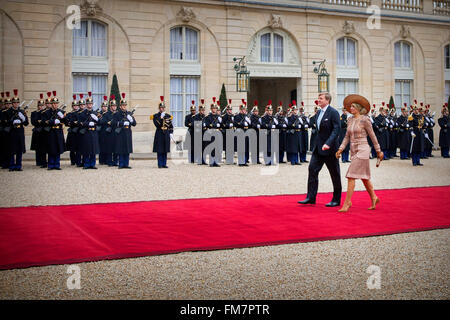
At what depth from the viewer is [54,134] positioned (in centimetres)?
1656

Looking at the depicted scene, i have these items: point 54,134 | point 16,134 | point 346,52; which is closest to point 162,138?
point 54,134

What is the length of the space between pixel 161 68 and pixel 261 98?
10084 millimetres

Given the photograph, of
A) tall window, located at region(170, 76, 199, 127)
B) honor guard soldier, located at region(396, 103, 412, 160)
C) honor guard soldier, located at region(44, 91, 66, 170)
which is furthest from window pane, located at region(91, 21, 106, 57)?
honor guard soldier, located at region(396, 103, 412, 160)

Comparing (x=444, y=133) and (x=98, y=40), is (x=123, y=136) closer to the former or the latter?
(x=98, y=40)

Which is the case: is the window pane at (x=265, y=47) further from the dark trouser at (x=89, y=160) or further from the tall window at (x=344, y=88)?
the dark trouser at (x=89, y=160)

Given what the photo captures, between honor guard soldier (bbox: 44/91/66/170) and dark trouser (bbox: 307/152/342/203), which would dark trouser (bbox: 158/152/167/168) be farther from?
dark trouser (bbox: 307/152/342/203)

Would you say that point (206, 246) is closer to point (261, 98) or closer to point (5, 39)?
point (5, 39)

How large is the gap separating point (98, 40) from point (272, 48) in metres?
9.34

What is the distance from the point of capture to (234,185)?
12.9 metres

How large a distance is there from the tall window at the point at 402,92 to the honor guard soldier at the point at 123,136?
1995 cm

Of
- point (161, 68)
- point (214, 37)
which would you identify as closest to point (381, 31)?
point (214, 37)
